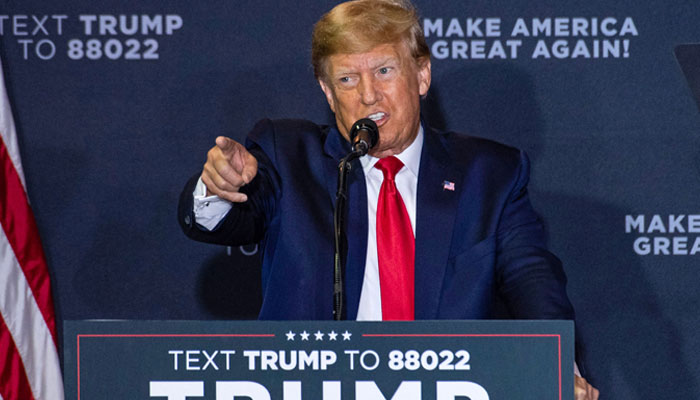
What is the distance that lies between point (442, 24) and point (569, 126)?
564mm

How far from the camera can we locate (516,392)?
4.02 ft

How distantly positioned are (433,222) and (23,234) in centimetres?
149

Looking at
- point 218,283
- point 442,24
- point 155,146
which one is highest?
point 442,24

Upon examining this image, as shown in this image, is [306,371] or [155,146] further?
[155,146]

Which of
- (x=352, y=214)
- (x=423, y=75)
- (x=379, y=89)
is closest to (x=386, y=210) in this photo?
(x=352, y=214)

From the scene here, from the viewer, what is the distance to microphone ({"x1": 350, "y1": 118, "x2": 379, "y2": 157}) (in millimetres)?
1517

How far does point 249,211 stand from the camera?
198 cm

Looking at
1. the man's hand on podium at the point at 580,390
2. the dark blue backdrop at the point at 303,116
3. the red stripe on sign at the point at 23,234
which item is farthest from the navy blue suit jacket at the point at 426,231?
the red stripe on sign at the point at 23,234

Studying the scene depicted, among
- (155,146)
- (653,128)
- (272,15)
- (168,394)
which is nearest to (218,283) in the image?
(155,146)

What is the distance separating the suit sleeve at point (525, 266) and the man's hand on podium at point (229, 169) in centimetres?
65

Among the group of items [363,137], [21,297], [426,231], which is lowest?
[21,297]

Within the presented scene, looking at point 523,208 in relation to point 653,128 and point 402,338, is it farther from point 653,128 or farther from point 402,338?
point 653,128

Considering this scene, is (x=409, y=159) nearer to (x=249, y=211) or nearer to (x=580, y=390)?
(x=249, y=211)

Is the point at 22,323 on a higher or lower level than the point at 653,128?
lower
